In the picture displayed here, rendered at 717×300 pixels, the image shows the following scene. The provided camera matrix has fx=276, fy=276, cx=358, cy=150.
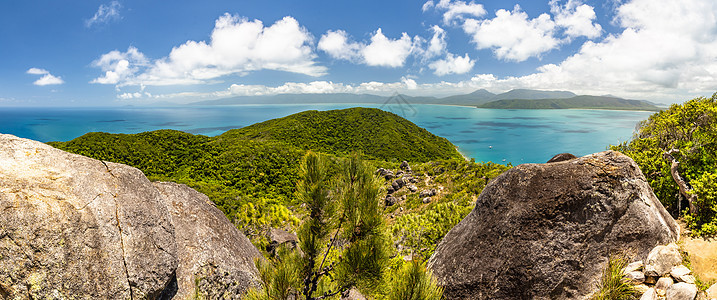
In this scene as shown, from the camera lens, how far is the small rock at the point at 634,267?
5.79 m

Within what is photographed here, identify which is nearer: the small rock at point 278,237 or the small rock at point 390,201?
the small rock at point 278,237

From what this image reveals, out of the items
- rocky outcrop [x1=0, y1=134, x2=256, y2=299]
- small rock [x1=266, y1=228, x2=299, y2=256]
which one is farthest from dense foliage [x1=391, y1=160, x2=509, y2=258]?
rocky outcrop [x1=0, y1=134, x2=256, y2=299]

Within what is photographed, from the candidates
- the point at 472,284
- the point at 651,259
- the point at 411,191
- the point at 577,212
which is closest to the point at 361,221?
the point at 472,284

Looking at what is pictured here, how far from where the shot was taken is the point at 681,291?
16.3 ft

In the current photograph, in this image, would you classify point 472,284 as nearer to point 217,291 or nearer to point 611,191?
point 611,191

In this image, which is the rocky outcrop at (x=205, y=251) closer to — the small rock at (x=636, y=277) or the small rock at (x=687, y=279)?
the small rock at (x=636, y=277)

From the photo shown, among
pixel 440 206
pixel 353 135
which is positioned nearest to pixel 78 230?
pixel 440 206

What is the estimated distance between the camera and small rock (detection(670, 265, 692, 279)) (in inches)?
207

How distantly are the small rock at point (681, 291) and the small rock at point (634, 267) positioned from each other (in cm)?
69

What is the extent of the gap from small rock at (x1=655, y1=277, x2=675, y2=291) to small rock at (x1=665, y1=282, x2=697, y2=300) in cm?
14

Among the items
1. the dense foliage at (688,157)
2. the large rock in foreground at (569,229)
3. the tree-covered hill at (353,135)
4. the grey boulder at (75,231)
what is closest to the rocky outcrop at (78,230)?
the grey boulder at (75,231)

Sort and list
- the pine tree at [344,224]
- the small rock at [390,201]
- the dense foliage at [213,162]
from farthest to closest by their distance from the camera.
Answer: the dense foliage at [213,162]
the small rock at [390,201]
the pine tree at [344,224]

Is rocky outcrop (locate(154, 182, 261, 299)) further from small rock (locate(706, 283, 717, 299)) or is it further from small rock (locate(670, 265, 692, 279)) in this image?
small rock (locate(706, 283, 717, 299))

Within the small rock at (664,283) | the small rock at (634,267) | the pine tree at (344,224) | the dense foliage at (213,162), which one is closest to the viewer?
the pine tree at (344,224)
